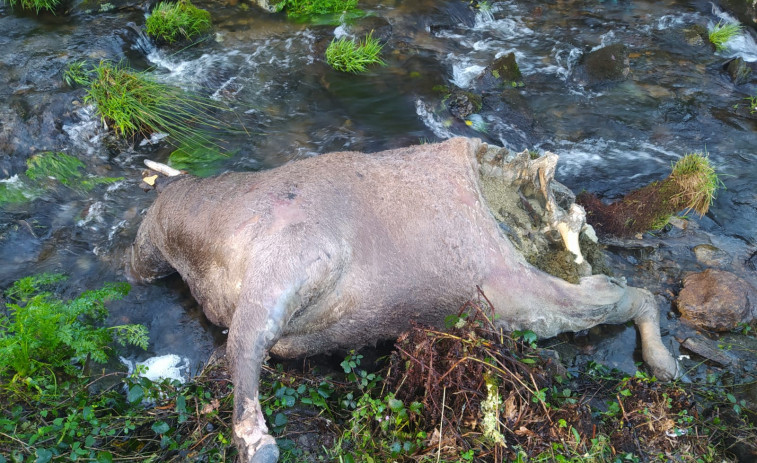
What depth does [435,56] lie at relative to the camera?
7895mm

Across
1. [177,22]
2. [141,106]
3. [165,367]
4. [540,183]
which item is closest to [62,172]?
[141,106]

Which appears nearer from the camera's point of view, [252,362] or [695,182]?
[252,362]

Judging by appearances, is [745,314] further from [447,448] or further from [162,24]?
[162,24]

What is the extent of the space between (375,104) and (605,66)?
3.24 m

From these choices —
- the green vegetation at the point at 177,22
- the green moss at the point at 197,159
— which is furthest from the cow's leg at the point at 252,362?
the green vegetation at the point at 177,22

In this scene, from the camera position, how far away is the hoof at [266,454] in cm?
258

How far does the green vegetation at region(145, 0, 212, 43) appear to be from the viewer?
758 centimetres

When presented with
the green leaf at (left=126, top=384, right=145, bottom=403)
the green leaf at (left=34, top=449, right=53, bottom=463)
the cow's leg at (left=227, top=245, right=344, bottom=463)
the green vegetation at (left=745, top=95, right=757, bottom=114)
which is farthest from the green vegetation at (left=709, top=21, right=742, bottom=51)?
the green leaf at (left=34, top=449, right=53, bottom=463)

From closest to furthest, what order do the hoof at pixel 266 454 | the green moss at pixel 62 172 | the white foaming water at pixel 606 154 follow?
the hoof at pixel 266 454, the green moss at pixel 62 172, the white foaming water at pixel 606 154

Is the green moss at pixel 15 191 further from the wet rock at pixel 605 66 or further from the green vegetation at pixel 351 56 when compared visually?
the wet rock at pixel 605 66

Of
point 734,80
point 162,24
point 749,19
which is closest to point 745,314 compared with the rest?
point 734,80

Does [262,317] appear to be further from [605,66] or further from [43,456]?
[605,66]

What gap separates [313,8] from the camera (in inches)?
338

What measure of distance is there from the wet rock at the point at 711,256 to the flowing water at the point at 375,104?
0.11m
